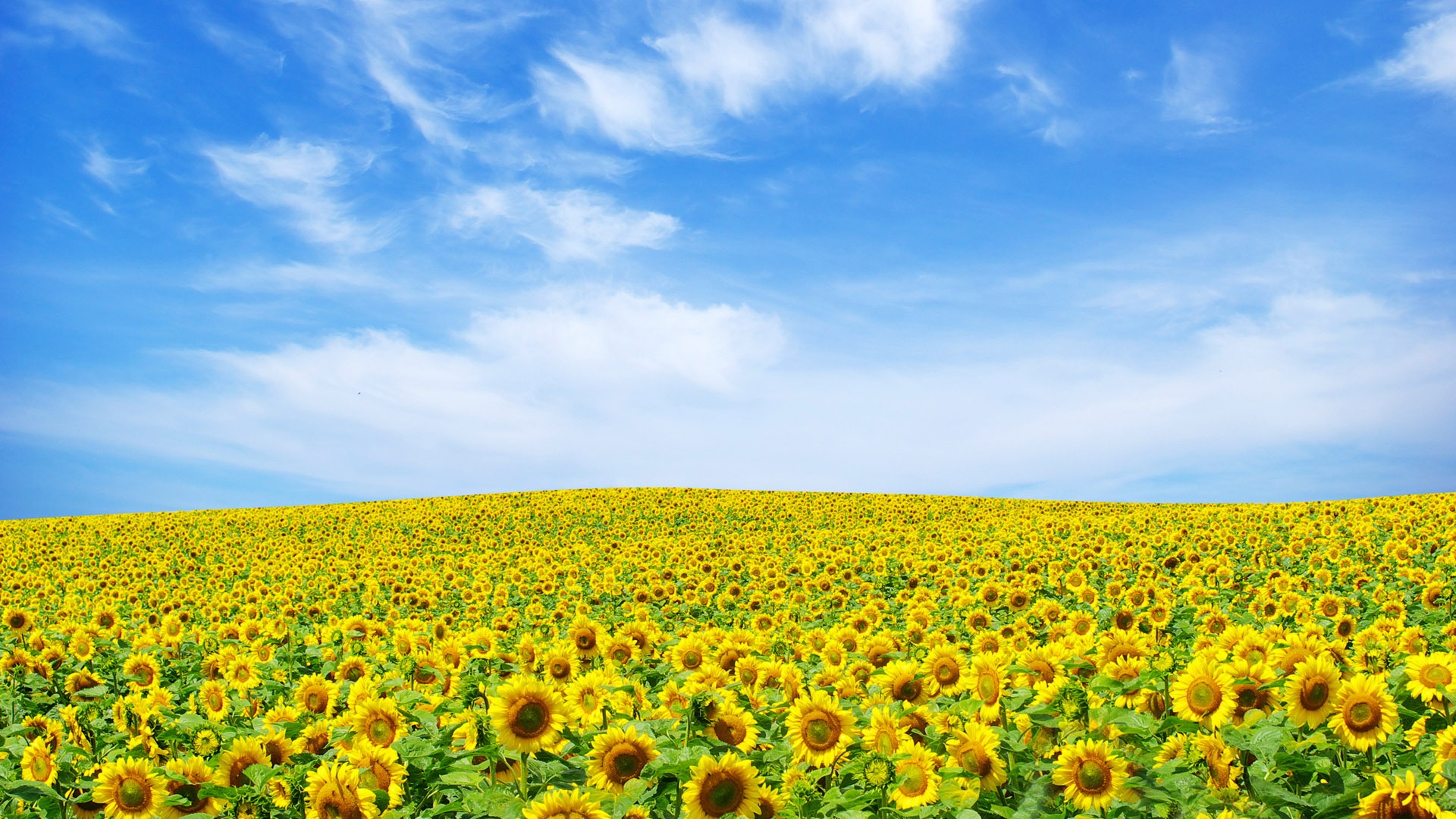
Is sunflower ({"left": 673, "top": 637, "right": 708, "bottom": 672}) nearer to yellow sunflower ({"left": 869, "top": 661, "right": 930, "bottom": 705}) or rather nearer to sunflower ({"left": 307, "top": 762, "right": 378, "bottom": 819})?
yellow sunflower ({"left": 869, "top": 661, "right": 930, "bottom": 705})

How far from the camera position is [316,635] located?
11125 millimetres

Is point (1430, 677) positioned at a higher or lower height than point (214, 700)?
higher

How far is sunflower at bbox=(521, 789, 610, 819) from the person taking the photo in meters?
3.74

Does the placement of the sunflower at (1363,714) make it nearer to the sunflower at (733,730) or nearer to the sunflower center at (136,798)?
the sunflower at (733,730)

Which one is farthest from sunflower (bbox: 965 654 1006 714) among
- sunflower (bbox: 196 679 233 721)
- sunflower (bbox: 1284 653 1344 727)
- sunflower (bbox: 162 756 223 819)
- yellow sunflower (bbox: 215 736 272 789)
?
sunflower (bbox: 196 679 233 721)

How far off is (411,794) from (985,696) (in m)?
3.21

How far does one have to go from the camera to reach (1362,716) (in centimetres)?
463

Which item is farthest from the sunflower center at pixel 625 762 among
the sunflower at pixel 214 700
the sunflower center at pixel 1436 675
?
the sunflower center at pixel 1436 675

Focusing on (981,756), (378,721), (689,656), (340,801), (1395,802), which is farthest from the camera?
(689,656)

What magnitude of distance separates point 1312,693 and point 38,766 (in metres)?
7.12

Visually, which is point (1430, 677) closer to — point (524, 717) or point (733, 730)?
point (733, 730)

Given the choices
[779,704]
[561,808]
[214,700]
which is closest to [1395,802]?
[779,704]

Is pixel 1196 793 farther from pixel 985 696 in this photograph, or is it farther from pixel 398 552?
pixel 398 552

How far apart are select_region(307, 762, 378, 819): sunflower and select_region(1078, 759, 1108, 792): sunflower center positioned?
10.9ft
